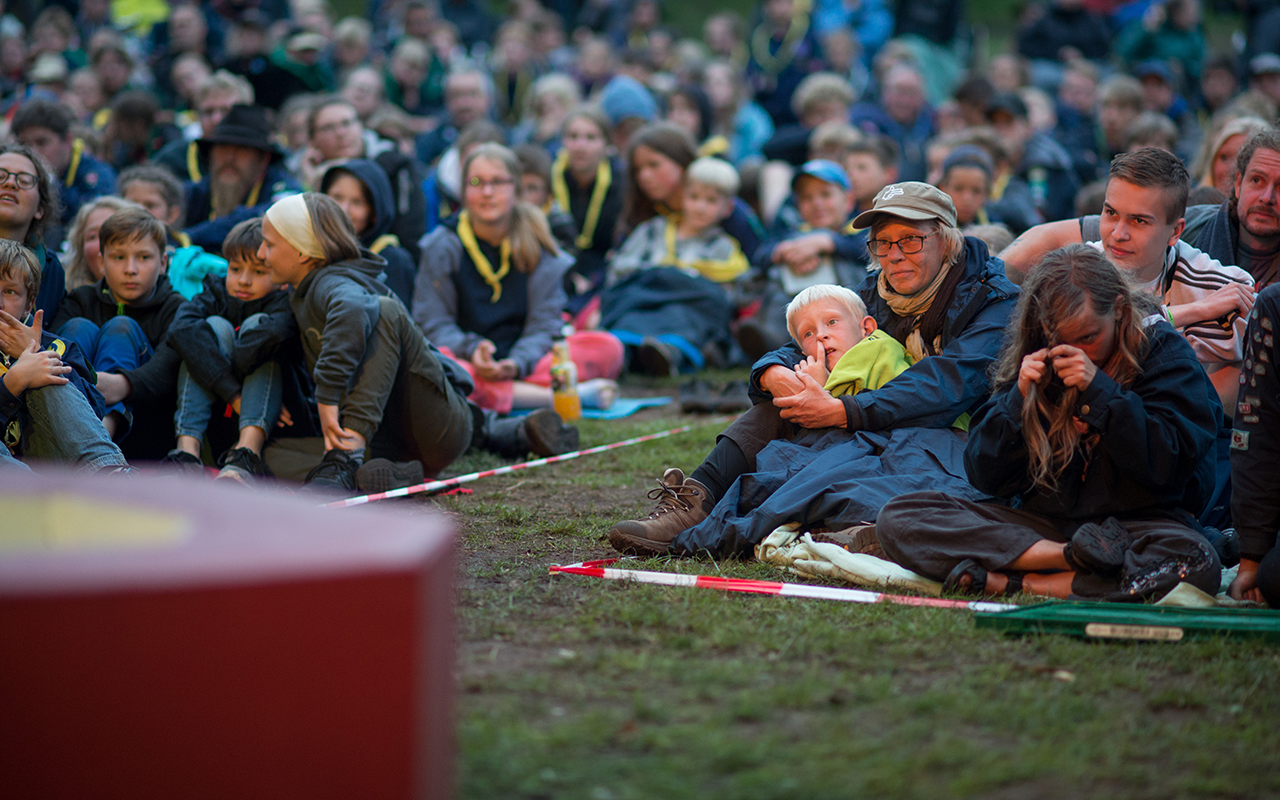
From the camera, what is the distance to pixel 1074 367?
3768 mm

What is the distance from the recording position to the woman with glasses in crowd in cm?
751

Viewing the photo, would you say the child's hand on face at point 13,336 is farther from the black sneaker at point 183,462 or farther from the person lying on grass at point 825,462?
the person lying on grass at point 825,462

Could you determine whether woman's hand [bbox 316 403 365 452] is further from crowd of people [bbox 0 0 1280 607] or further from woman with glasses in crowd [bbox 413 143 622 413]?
woman with glasses in crowd [bbox 413 143 622 413]

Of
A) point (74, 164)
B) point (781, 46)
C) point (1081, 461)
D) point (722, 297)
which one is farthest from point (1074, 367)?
point (781, 46)

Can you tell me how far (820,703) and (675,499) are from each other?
1804mm

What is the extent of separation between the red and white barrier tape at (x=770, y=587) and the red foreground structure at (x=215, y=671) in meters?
2.01

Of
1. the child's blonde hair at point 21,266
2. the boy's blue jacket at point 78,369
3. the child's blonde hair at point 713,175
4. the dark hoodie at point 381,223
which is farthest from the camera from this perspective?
the child's blonde hair at point 713,175

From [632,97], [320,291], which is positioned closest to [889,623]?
[320,291]

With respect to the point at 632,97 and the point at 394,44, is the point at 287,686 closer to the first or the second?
the point at 632,97

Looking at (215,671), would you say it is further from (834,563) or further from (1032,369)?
(1032,369)

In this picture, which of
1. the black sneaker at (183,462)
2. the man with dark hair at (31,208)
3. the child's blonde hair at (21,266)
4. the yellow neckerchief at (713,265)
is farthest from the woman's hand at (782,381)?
the yellow neckerchief at (713,265)

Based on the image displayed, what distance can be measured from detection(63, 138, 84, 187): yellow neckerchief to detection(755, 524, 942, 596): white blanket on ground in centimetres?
644

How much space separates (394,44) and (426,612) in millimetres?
14483

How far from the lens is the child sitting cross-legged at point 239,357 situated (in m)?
5.50
